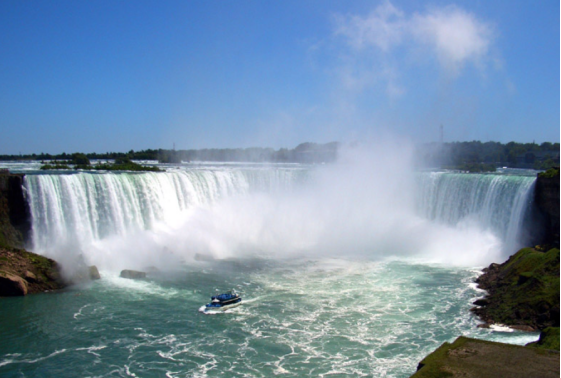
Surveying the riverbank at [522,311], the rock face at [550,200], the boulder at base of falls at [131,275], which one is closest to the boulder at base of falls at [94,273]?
the boulder at base of falls at [131,275]

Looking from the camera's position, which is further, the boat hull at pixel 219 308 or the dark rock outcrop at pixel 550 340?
the boat hull at pixel 219 308

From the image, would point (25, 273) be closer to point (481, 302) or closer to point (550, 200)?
point (481, 302)

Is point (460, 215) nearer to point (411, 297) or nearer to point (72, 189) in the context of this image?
point (411, 297)

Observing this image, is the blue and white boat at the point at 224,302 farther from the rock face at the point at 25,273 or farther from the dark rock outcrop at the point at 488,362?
the dark rock outcrop at the point at 488,362

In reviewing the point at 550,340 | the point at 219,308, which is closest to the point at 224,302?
the point at 219,308

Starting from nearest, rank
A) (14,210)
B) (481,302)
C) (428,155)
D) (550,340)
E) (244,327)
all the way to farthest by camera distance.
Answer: (550,340) → (244,327) → (481,302) → (14,210) → (428,155)

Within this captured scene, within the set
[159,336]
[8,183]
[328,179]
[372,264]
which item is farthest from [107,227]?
[328,179]
